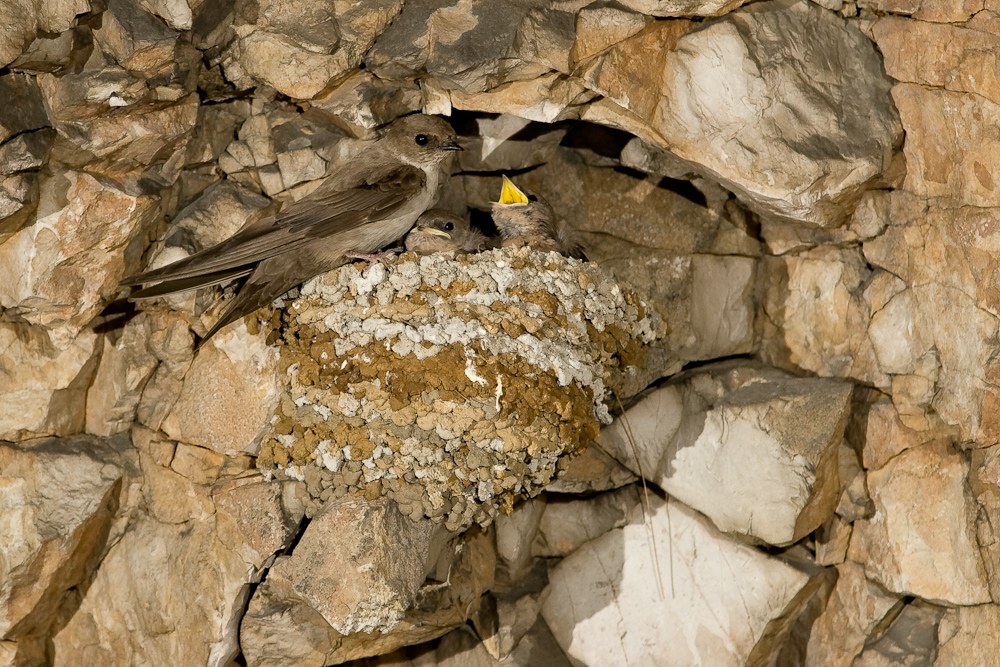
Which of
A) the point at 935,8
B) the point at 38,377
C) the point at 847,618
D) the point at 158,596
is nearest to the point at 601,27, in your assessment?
the point at 935,8

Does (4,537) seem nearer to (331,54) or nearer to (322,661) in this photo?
(322,661)

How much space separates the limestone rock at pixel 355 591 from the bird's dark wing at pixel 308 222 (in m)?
1.22

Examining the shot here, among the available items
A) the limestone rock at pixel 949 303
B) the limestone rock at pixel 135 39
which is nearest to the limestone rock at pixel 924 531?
the limestone rock at pixel 949 303

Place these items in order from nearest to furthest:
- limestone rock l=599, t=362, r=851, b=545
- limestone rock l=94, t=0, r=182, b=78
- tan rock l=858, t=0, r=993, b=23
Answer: limestone rock l=94, t=0, r=182, b=78 < tan rock l=858, t=0, r=993, b=23 < limestone rock l=599, t=362, r=851, b=545

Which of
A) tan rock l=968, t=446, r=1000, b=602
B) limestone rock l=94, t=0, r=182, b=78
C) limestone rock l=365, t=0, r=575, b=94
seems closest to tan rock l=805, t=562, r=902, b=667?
→ tan rock l=968, t=446, r=1000, b=602

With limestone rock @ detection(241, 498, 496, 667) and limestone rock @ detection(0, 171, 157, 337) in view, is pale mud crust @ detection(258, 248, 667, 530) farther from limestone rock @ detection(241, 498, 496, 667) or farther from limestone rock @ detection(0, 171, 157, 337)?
limestone rock @ detection(0, 171, 157, 337)

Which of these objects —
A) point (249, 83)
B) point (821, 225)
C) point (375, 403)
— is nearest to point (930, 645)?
point (821, 225)

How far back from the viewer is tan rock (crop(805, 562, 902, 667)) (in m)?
4.89

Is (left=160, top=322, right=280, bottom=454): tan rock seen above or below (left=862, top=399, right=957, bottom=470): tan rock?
below

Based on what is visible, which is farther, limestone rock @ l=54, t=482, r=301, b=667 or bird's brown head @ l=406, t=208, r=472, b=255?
bird's brown head @ l=406, t=208, r=472, b=255

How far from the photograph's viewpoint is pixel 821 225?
4840 mm

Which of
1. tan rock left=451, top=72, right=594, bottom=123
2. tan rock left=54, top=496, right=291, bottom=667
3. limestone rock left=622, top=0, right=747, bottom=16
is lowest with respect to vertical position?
tan rock left=54, top=496, right=291, bottom=667

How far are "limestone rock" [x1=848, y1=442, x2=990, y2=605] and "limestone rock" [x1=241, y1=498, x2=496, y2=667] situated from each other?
2137 millimetres

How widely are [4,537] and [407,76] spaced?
2.88m
